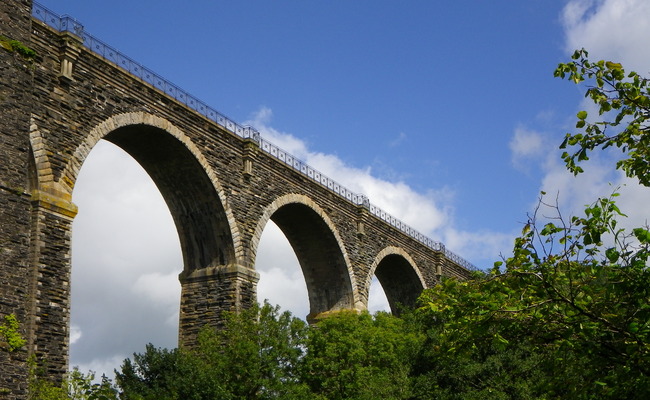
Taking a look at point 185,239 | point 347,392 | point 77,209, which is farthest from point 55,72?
point 347,392

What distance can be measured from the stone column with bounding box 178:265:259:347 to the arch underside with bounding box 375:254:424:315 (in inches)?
646

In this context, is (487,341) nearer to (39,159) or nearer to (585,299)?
(585,299)

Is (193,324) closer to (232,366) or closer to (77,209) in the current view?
(232,366)

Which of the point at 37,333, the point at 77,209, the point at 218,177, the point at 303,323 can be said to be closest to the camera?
the point at 37,333

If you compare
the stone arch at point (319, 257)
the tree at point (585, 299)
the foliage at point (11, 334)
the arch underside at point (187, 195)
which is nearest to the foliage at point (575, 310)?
the tree at point (585, 299)

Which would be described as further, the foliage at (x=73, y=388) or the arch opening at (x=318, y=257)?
the arch opening at (x=318, y=257)

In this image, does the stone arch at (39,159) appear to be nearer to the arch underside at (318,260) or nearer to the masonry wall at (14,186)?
the masonry wall at (14,186)

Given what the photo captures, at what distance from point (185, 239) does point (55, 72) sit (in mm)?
9398

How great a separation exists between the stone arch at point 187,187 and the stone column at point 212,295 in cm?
41

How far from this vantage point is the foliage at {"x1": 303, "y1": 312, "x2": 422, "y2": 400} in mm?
28812

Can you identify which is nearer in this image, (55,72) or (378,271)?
(55,72)

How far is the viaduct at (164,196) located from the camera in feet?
61.1

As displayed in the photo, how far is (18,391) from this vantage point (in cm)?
1689

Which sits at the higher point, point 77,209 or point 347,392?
point 77,209
